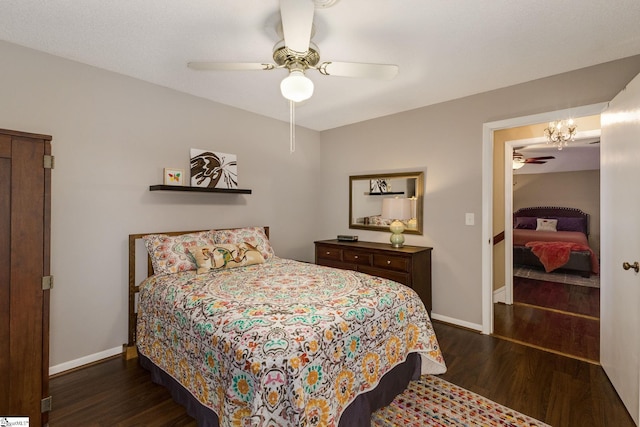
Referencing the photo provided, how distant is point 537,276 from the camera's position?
5.37 meters

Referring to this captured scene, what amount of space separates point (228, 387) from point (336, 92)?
276 cm

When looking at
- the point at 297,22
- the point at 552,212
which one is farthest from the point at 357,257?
the point at 552,212

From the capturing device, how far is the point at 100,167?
2568 millimetres

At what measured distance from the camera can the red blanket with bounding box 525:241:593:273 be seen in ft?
17.4

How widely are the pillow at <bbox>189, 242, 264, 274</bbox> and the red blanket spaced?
529 centimetres

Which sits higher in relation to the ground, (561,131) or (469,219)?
(561,131)

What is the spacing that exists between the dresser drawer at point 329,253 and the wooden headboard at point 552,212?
6.35m

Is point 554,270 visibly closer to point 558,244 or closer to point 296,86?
point 558,244

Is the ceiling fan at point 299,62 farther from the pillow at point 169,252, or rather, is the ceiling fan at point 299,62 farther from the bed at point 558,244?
the bed at point 558,244

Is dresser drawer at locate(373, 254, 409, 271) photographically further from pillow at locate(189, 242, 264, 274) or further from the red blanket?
the red blanket

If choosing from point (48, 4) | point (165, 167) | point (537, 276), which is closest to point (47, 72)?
point (48, 4)

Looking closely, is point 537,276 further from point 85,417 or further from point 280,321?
point 85,417

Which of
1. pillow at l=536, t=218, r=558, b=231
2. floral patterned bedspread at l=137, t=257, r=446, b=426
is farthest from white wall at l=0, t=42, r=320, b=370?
pillow at l=536, t=218, r=558, b=231

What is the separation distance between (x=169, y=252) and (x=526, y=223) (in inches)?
319
